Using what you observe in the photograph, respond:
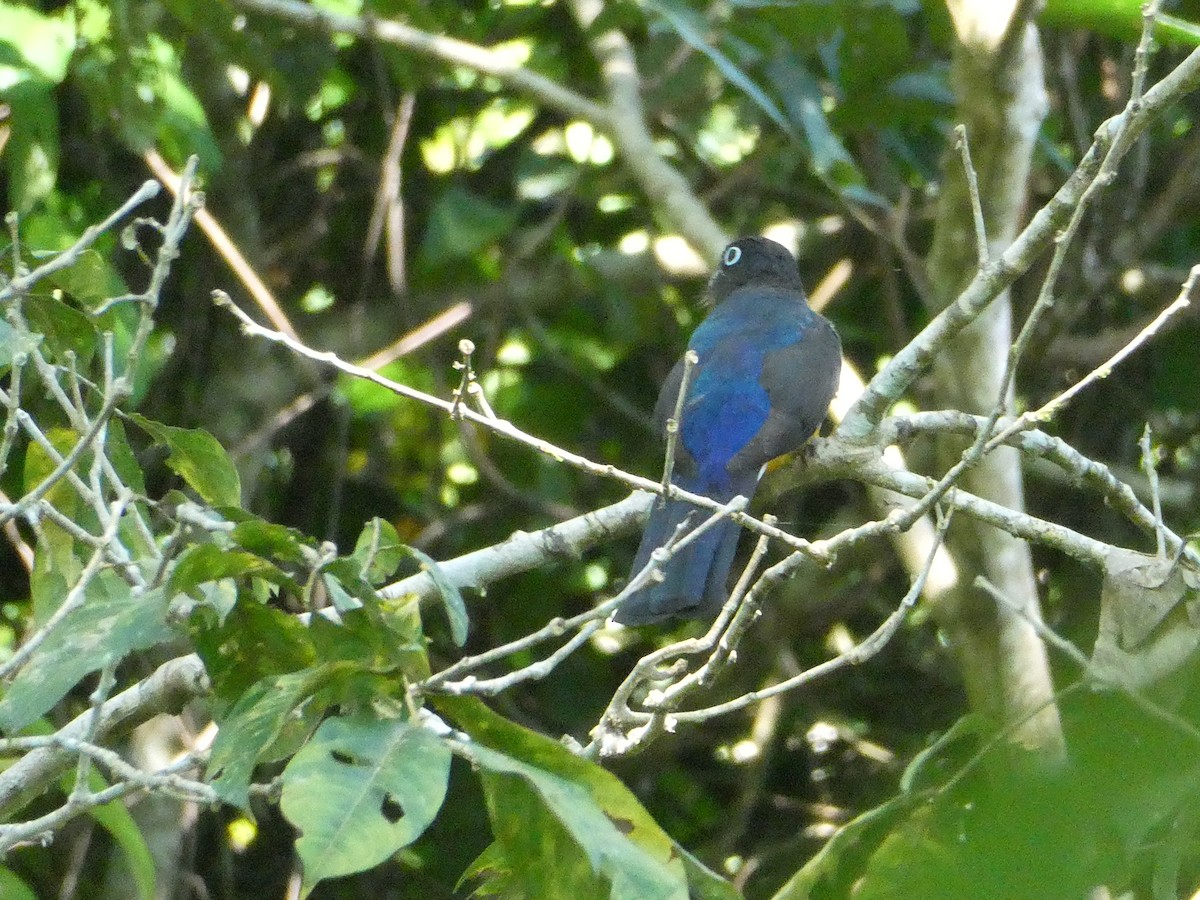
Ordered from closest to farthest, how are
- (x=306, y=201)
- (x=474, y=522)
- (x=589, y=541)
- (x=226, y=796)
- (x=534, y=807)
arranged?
(x=226, y=796)
(x=534, y=807)
(x=589, y=541)
(x=474, y=522)
(x=306, y=201)

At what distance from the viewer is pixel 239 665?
2121 mm

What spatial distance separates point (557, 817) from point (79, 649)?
24.3 inches

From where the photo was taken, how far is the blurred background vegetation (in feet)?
18.8

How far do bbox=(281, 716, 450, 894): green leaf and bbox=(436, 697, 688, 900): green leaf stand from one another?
0.22 feet

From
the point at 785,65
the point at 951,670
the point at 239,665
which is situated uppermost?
the point at 785,65

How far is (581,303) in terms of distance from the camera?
6379 mm

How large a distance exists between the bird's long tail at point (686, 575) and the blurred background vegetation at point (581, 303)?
180cm

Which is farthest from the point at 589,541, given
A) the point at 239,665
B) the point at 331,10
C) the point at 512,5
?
the point at 512,5

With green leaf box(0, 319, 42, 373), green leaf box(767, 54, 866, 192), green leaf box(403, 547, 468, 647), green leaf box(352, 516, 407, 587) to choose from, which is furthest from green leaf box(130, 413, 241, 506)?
green leaf box(767, 54, 866, 192)

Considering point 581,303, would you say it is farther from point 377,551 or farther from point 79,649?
point 79,649

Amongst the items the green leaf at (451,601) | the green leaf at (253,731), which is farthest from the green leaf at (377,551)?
the green leaf at (253,731)

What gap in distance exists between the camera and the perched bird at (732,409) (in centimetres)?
389

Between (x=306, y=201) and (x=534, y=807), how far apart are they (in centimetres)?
499

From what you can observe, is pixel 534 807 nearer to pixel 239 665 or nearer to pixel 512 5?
pixel 239 665
